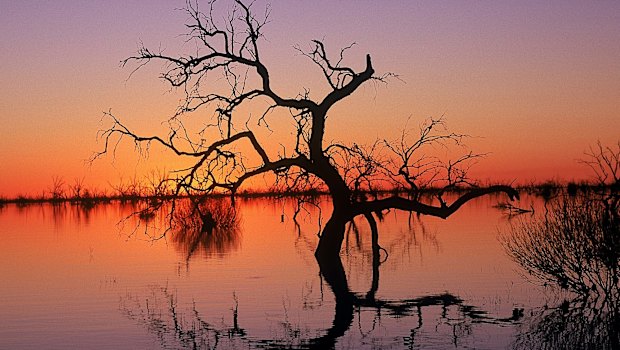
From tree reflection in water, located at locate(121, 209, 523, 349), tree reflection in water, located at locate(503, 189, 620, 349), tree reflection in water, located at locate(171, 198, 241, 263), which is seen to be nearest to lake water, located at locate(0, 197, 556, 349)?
tree reflection in water, located at locate(121, 209, 523, 349)

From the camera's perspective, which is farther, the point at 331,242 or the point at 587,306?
the point at 331,242

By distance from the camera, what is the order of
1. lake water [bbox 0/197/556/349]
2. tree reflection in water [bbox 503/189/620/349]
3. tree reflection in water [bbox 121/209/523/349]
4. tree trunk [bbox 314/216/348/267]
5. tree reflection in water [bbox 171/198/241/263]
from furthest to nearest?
tree reflection in water [bbox 171/198/241/263]
tree trunk [bbox 314/216/348/267]
lake water [bbox 0/197/556/349]
tree reflection in water [bbox 121/209/523/349]
tree reflection in water [bbox 503/189/620/349]

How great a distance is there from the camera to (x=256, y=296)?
23.2 meters

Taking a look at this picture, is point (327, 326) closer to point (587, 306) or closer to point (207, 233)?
point (587, 306)

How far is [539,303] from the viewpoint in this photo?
2055 cm

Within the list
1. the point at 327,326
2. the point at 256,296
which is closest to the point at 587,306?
the point at 327,326

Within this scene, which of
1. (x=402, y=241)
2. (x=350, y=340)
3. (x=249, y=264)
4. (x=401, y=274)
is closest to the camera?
(x=350, y=340)

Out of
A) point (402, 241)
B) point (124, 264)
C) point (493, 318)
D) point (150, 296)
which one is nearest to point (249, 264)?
point (124, 264)

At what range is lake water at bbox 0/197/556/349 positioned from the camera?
17234 millimetres

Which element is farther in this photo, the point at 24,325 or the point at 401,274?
the point at 401,274

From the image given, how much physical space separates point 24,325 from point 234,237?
82.3 ft

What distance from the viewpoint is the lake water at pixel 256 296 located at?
17.2 m

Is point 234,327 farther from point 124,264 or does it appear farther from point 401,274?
point 124,264

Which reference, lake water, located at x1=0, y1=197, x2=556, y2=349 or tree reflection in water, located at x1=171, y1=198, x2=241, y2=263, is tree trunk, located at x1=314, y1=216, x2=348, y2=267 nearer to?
lake water, located at x1=0, y1=197, x2=556, y2=349
